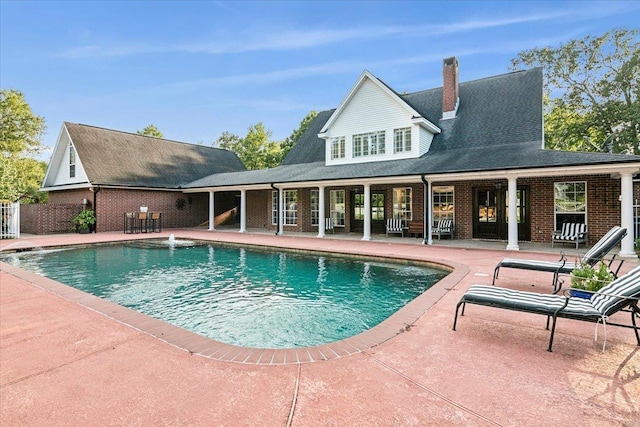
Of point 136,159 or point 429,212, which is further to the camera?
point 136,159

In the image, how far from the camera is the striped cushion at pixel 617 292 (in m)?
3.25

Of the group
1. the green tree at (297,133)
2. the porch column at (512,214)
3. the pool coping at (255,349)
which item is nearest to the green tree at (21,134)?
the green tree at (297,133)

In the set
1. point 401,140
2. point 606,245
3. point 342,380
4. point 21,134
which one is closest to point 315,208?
point 401,140

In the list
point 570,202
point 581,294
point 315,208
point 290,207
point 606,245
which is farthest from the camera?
point 290,207

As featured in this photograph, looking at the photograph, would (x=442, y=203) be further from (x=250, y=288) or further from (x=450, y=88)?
(x=250, y=288)

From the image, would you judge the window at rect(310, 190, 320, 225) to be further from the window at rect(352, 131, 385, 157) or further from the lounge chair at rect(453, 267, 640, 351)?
the lounge chair at rect(453, 267, 640, 351)

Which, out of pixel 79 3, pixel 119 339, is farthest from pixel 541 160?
pixel 79 3

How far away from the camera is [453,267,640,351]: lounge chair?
10.7 ft

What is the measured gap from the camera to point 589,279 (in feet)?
14.8

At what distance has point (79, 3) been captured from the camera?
13.2 meters

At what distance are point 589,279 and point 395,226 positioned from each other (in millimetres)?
9939

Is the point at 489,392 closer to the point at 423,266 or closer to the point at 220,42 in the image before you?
the point at 423,266

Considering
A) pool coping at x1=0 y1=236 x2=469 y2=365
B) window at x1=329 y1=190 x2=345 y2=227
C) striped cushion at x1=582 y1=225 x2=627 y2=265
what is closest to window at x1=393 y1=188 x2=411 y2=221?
window at x1=329 y1=190 x2=345 y2=227

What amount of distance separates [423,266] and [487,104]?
10646 mm
